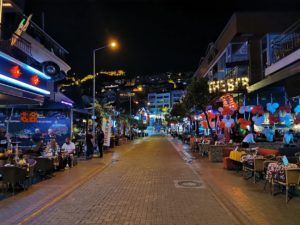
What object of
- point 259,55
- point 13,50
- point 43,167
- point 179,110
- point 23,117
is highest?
point 259,55

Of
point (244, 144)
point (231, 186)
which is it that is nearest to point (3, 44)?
point (231, 186)

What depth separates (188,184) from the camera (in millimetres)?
13227

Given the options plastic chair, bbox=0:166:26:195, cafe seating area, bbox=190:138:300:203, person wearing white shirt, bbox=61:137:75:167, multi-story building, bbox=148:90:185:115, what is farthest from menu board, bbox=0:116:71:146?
multi-story building, bbox=148:90:185:115

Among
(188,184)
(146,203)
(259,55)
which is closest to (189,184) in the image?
(188,184)

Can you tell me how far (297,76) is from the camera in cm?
1416

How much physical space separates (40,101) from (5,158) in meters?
3.10

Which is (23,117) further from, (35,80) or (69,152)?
(35,80)

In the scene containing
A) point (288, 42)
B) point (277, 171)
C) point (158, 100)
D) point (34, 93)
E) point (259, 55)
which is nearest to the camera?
point (277, 171)

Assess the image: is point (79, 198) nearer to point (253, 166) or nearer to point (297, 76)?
point (253, 166)

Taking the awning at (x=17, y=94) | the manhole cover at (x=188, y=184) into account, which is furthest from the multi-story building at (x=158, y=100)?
the manhole cover at (x=188, y=184)

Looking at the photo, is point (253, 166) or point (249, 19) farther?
point (249, 19)

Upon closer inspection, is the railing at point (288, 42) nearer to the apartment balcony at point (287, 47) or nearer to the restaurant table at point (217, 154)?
the apartment balcony at point (287, 47)

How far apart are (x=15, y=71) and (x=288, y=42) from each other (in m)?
13.2

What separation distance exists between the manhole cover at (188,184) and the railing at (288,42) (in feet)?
25.4
